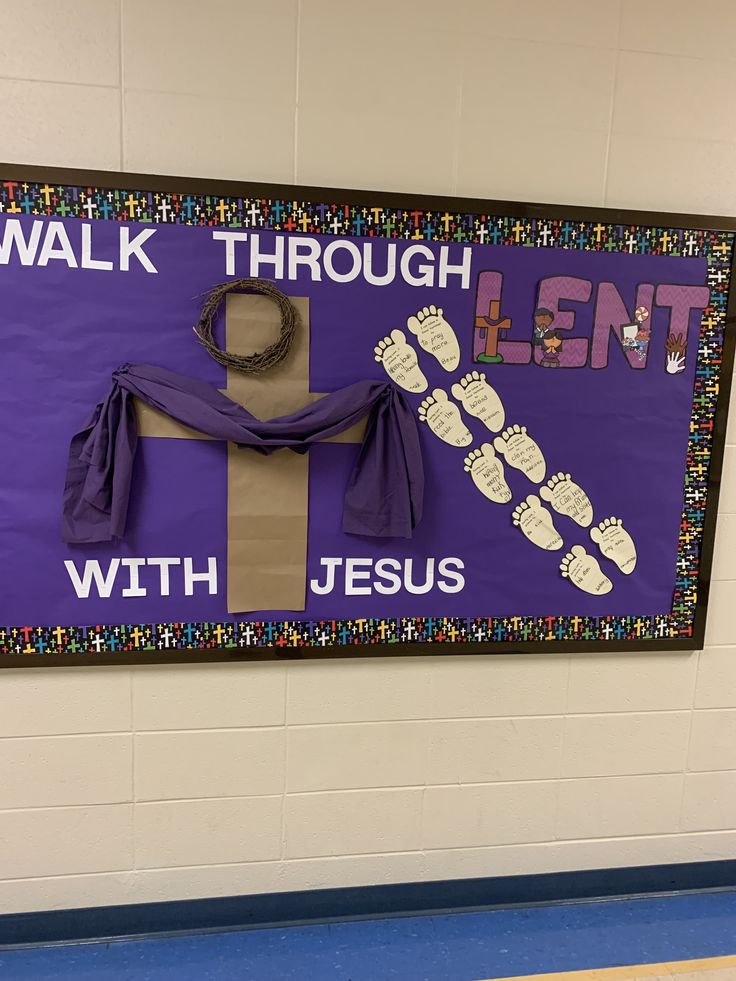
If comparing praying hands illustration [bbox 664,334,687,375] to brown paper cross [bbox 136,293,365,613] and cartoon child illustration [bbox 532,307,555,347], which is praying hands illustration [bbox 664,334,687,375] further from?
brown paper cross [bbox 136,293,365,613]

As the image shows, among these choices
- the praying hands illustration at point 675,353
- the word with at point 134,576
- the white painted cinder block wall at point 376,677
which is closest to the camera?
the white painted cinder block wall at point 376,677

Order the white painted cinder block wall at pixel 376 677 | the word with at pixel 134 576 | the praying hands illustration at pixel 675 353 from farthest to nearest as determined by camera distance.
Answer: the praying hands illustration at pixel 675 353, the word with at pixel 134 576, the white painted cinder block wall at pixel 376 677

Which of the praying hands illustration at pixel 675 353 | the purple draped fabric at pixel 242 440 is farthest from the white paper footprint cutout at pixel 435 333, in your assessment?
the praying hands illustration at pixel 675 353

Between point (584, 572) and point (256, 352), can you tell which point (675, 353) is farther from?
point (256, 352)

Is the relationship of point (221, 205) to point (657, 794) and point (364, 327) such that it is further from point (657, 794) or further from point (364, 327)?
point (657, 794)

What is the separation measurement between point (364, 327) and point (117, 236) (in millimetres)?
582

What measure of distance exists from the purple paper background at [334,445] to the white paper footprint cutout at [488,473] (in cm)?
2

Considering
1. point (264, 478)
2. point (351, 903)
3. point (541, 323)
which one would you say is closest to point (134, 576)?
point (264, 478)

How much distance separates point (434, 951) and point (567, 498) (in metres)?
1.20

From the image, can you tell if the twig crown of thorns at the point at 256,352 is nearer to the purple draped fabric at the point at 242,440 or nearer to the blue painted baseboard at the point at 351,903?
the purple draped fabric at the point at 242,440

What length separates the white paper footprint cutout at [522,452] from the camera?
1.60 m

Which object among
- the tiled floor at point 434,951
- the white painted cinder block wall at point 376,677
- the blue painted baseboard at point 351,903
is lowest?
the tiled floor at point 434,951

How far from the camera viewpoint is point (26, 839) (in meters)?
1.59

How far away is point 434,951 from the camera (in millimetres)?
1630
